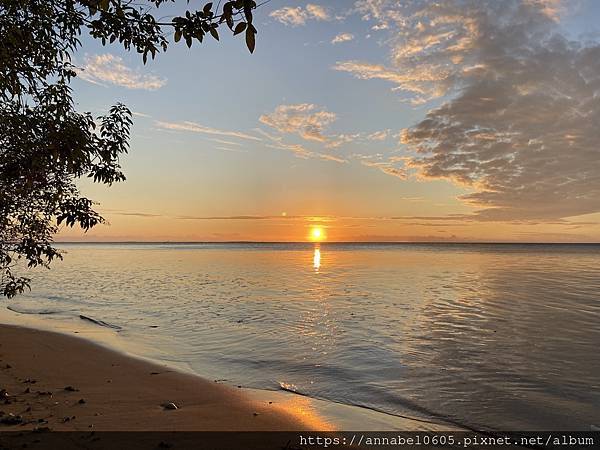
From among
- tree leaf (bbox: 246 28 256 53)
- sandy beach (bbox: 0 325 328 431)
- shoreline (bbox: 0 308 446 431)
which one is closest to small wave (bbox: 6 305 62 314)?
shoreline (bbox: 0 308 446 431)

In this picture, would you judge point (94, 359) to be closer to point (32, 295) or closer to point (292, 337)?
point (292, 337)

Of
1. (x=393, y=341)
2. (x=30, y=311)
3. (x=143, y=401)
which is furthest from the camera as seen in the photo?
(x=30, y=311)

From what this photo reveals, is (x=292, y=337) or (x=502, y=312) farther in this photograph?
(x=502, y=312)

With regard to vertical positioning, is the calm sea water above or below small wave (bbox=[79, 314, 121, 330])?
above

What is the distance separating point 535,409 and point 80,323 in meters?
20.2

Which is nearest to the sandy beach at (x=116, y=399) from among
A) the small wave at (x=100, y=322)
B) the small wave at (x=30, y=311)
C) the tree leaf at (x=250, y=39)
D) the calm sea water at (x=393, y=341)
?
the calm sea water at (x=393, y=341)

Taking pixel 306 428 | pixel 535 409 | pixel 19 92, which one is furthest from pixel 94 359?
pixel 535 409

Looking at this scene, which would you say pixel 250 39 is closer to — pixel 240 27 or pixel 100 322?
pixel 240 27

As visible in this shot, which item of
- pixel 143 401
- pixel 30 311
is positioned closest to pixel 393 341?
pixel 143 401

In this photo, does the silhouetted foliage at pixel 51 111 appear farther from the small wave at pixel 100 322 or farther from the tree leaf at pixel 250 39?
the small wave at pixel 100 322

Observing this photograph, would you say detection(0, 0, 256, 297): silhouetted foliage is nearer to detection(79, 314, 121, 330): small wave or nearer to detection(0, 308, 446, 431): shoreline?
detection(0, 308, 446, 431): shoreline

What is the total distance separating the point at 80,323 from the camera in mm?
21203

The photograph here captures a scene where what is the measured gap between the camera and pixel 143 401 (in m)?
9.87

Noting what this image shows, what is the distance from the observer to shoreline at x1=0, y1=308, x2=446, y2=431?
8.49 meters
